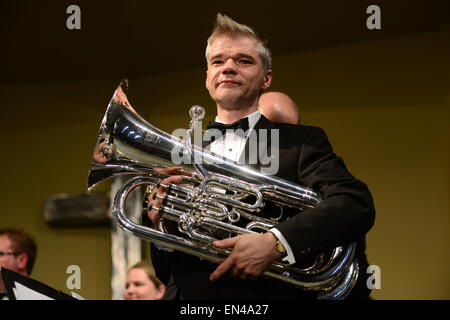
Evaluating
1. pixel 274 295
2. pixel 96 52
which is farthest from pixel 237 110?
pixel 96 52

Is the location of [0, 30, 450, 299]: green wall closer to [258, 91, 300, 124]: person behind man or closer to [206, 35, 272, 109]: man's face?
[258, 91, 300, 124]: person behind man

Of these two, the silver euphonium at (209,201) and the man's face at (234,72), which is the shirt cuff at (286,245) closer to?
the silver euphonium at (209,201)

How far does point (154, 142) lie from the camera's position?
2.25 m

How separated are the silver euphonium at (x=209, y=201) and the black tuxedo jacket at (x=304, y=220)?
7cm

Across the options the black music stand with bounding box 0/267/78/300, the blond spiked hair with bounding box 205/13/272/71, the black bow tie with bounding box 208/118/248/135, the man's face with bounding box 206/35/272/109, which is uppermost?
the blond spiked hair with bounding box 205/13/272/71

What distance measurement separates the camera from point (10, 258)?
376cm

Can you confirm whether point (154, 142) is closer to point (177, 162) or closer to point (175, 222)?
point (177, 162)

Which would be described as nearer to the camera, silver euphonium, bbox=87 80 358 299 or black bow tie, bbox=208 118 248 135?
silver euphonium, bbox=87 80 358 299

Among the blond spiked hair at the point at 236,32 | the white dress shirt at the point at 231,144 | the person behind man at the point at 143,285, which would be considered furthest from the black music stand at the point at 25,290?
the person behind man at the point at 143,285

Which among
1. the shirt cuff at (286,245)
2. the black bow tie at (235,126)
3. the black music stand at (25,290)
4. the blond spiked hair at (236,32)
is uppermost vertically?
the blond spiked hair at (236,32)

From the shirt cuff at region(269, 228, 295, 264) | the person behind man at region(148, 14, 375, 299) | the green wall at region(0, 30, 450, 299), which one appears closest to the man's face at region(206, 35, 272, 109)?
the person behind man at region(148, 14, 375, 299)

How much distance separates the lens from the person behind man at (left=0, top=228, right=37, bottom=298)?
3.75m

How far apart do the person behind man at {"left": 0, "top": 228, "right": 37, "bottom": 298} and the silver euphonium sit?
174 cm

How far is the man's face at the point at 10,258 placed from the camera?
3.73 metres
